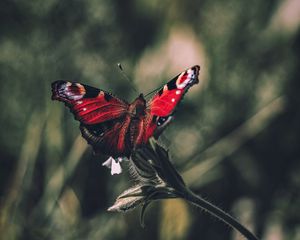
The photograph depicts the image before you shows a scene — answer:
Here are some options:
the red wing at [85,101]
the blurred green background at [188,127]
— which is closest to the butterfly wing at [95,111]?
the red wing at [85,101]

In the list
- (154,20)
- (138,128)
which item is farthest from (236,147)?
(138,128)

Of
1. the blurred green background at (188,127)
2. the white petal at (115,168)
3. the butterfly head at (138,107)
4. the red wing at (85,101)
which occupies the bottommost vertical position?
the white petal at (115,168)

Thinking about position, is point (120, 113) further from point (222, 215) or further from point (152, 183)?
point (222, 215)

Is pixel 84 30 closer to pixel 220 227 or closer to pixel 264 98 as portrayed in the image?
pixel 264 98

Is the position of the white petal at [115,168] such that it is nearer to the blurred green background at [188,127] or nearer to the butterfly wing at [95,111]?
the butterfly wing at [95,111]

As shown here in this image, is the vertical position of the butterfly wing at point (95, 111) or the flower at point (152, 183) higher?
the butterfly wing at point (95, 111)

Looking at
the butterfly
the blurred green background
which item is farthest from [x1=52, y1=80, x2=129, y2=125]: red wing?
the blurred green background

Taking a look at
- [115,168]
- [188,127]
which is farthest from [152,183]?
[188,127]

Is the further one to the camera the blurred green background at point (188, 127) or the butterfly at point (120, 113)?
the blurred green background at point (188, 127)
